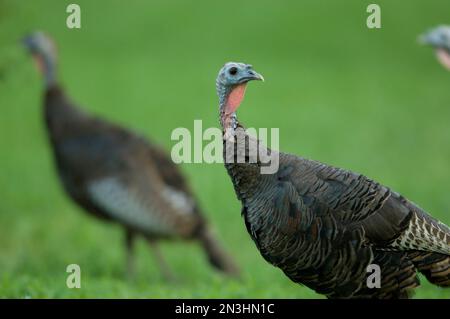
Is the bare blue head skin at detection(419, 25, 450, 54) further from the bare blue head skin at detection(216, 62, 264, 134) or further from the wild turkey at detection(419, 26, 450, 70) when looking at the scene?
the bare blue head skin at detection(216, 62, 264, 134)

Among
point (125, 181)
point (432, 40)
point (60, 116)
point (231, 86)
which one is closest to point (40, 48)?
point (60, 116)

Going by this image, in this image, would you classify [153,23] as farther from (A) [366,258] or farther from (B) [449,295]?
(A) [366,258]

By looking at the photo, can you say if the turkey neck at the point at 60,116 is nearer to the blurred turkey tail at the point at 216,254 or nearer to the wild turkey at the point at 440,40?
the blurred turkey tail at the point at 216,254

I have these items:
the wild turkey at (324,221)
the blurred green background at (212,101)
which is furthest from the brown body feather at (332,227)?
the blurred green background at (212,101)

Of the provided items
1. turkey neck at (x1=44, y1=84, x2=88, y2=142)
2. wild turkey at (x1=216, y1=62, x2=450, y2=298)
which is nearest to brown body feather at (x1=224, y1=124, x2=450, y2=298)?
wild turkey at (x1=216, y1=62, x2=450, y2=298)

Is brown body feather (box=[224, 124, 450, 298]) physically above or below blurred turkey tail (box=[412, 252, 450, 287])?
above

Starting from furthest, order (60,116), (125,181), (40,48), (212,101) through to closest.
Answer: (212,101) < (40,48) < (60,116) < (125,181)

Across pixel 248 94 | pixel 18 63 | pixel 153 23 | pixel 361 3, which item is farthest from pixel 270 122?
pixel 18 63

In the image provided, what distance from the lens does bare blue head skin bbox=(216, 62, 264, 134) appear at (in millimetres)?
4574

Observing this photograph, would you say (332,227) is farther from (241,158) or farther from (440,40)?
(440,40)

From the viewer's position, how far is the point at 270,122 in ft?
43.9

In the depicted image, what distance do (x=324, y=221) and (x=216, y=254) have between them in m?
3.29

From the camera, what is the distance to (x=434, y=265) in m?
4.68

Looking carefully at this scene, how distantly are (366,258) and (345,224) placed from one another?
21cm
